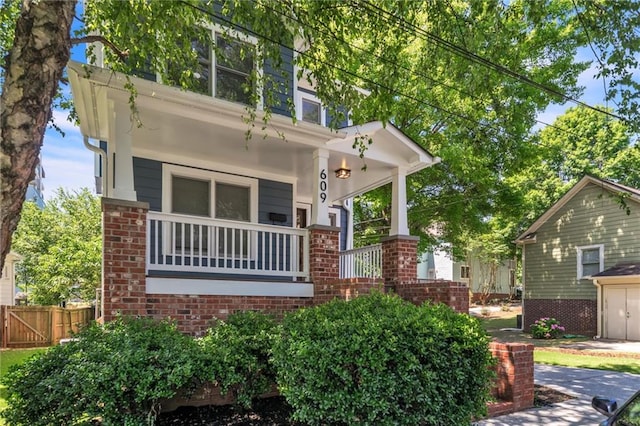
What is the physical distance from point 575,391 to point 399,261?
354 centimetres

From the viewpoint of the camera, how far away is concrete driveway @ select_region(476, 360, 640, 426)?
518cm

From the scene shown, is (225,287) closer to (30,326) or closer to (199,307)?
(199,307)

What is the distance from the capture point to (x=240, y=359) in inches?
181

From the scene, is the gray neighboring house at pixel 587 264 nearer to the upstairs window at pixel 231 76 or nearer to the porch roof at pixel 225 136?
the porch roof at pixel 225 136

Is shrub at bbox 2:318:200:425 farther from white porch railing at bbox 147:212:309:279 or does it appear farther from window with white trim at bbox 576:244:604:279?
window with white trim at bbox 576:244:604:279

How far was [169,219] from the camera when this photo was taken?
5.92 meters

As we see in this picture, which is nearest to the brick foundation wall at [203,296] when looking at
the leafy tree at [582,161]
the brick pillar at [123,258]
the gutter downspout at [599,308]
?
the brick pillar at [123,258]

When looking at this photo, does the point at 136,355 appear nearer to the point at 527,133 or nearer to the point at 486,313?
the point at 527,133

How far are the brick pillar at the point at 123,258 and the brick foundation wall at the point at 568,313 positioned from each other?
56.3 feet

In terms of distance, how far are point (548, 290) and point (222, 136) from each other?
16.8 metres

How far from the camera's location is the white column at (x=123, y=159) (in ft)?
17.4

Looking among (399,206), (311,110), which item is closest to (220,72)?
(311,110)

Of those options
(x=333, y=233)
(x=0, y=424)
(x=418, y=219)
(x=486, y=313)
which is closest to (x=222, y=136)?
(x=333, y=233)

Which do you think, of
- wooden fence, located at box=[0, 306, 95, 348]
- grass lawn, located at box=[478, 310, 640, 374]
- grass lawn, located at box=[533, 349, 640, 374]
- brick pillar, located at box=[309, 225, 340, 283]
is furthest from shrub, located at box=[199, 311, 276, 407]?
wooden fence, located at box=[0, 306, 95, 348]
